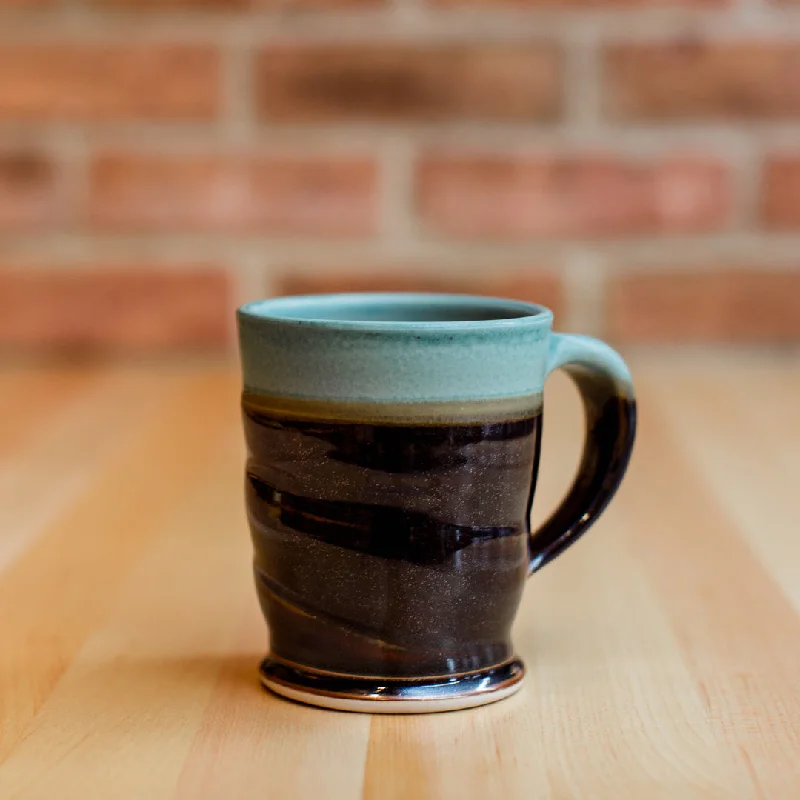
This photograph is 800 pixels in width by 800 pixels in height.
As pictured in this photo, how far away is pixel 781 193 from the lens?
134cm

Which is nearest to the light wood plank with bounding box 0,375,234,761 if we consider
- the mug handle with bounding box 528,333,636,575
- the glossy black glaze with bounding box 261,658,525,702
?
the glossy black glaze with bounding box 261,658,525,702

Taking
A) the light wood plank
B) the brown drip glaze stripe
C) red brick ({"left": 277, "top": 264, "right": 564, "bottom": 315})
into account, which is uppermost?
the brown drip glaze stripe

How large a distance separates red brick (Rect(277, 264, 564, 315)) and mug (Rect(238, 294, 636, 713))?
786 millimetres

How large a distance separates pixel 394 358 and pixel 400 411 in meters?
0.02

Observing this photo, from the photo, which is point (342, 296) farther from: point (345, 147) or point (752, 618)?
point (345, 147)

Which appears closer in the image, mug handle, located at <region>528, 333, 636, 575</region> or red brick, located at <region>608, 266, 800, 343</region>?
mug handle, located at <region>528, 333, 636, 575</region>

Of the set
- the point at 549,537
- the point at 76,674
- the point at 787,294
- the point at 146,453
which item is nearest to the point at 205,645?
the point at 76,674

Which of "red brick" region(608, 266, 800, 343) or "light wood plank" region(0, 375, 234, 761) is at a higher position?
"red brick" region(608, 266, 800, 343)

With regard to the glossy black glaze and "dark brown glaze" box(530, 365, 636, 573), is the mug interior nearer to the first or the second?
"dark brown glaze" box(530, 365, 636, 573)

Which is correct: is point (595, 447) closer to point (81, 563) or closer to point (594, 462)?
point (594, 462)

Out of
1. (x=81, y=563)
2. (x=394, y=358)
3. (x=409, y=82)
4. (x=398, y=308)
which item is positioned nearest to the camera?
(x=394, y=358)

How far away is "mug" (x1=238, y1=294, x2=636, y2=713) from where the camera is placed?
50 centimetres

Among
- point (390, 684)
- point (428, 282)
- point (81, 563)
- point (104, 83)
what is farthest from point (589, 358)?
point (104, 83)

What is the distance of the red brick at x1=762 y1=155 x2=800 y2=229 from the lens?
4.37ft
